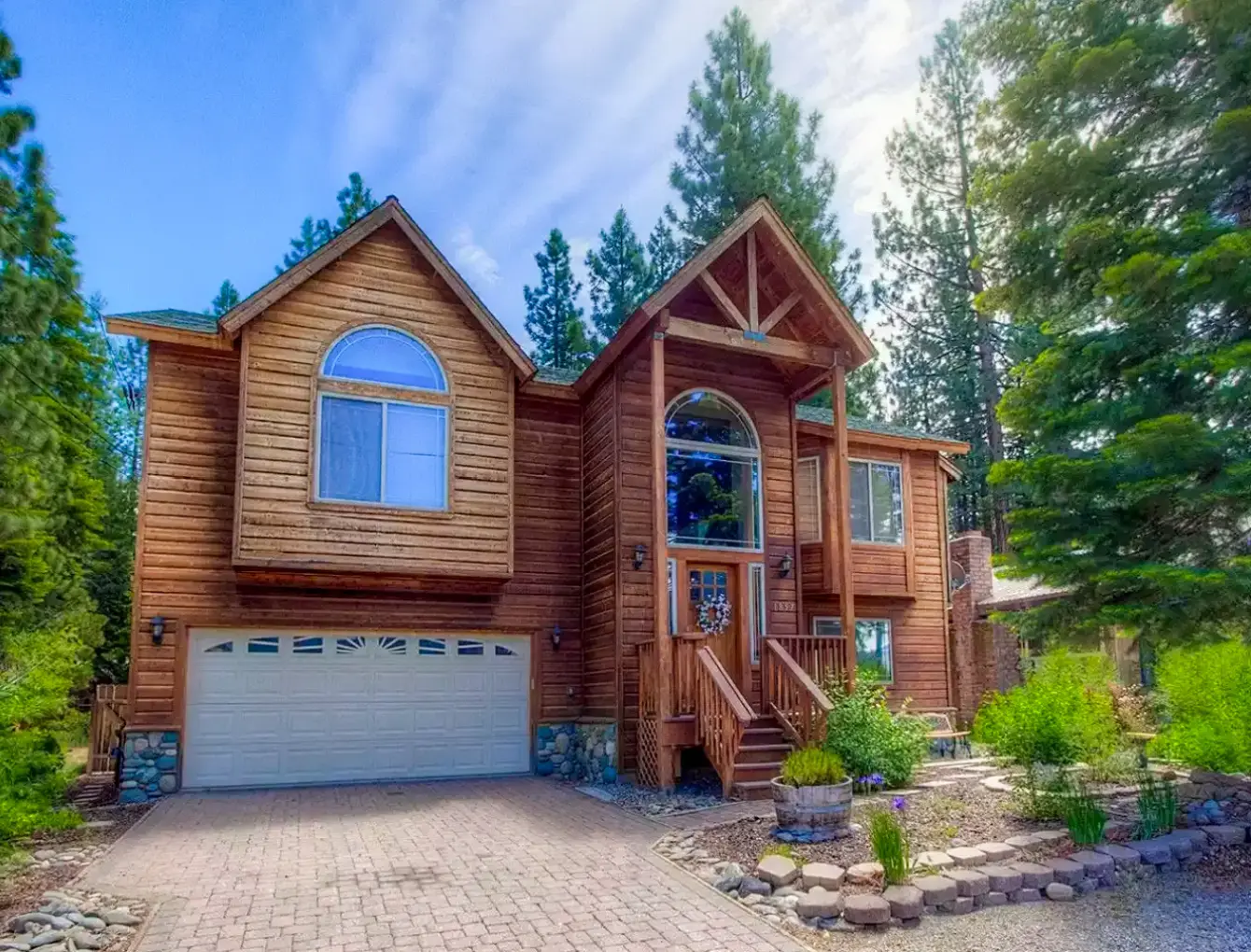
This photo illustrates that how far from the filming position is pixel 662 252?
25.5 metres

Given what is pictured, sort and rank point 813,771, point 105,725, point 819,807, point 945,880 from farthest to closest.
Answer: point 105,725
point 813,771
point 819,807
point 945,880

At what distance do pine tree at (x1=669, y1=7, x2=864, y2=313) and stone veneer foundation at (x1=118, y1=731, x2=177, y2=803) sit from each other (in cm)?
1842

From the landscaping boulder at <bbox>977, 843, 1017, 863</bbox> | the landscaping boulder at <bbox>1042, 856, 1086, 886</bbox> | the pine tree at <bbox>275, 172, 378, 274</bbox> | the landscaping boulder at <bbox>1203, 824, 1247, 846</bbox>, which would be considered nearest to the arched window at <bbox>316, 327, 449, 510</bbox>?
the landscaping boulder at <bbox>977, 843, 1017, 863</bbox>

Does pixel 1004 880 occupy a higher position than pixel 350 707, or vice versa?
pixel 350 707

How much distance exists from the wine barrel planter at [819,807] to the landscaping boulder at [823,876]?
97 centimetres

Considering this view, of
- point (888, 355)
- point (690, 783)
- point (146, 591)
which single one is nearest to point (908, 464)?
point (690, 783)

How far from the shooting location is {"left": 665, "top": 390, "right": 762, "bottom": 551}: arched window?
12227mm

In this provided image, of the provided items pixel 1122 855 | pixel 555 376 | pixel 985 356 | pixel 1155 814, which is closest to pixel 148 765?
pixel 555 376

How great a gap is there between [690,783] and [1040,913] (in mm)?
5260

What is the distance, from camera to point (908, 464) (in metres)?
15.2

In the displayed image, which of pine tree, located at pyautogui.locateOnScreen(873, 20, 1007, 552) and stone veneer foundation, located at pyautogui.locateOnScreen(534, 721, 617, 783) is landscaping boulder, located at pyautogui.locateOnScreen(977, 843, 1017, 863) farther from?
pine tree, located at pyautogui.locateOnScreen(873, 20, 1007, 552)

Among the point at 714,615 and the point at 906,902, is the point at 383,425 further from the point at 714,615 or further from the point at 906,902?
A: the point at 906,902

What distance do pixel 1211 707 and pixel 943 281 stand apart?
22001 millimetres

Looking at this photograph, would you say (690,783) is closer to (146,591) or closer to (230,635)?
(230,635)
